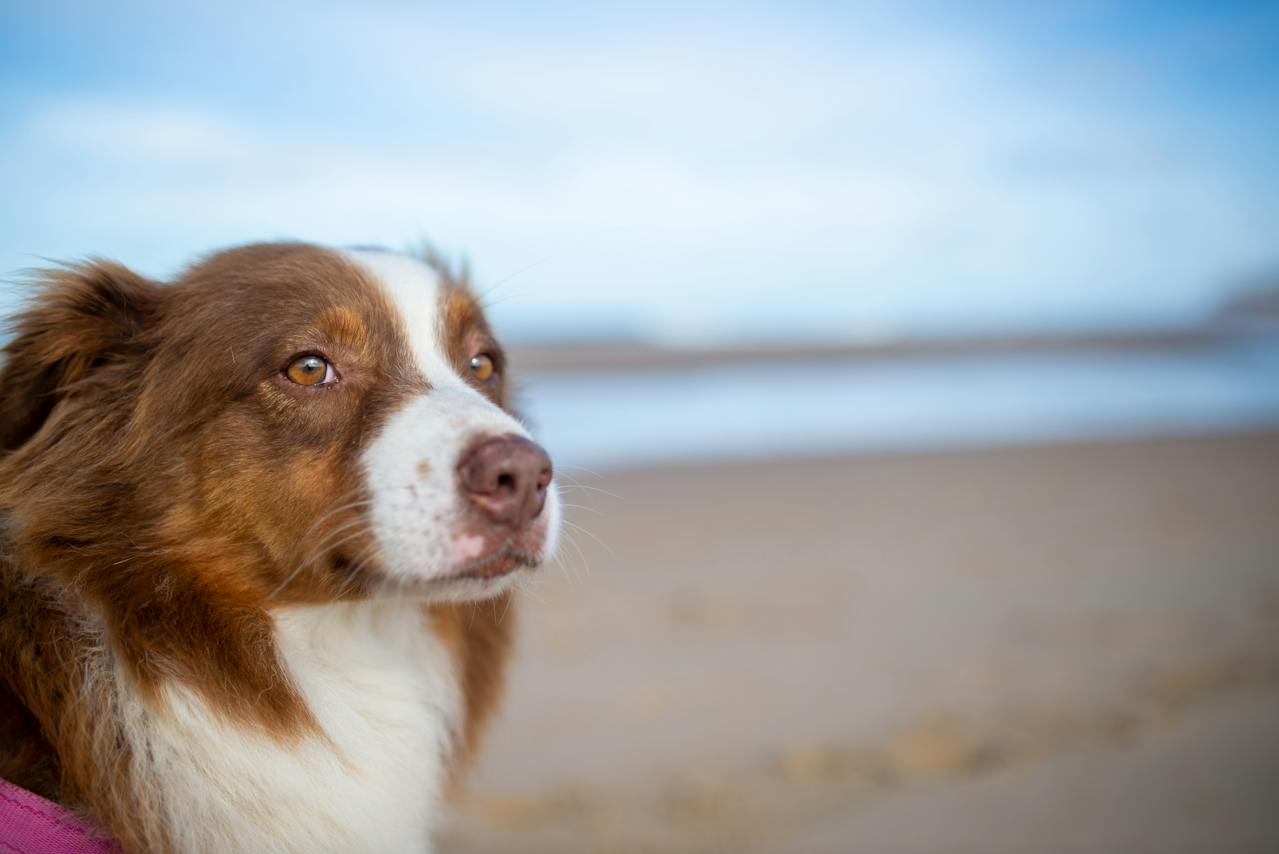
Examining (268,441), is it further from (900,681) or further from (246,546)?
(900,681)

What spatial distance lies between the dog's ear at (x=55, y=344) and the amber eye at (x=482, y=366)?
38.6 inches

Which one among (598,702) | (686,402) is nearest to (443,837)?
(598,702)

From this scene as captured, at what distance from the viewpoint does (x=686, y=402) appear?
16281 mm

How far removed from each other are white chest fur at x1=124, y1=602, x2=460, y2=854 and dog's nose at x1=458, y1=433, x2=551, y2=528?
607 mm

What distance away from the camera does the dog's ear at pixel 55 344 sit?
9.43 feet

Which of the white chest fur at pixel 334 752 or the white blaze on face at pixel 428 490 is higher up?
the white blaze on face at pixel 428 490

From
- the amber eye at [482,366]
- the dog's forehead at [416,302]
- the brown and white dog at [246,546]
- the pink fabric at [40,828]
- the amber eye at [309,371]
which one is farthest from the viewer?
the amber eye at [482,366]

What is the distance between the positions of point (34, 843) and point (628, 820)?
2.34 meters

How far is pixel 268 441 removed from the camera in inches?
109

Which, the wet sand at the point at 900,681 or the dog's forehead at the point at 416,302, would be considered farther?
the wet sand at the point at 900,681

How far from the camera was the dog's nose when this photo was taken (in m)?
2.53

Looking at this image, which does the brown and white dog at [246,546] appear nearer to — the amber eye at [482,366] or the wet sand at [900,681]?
the amber eye at [482,366]

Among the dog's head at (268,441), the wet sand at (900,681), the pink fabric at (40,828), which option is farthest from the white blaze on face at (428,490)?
the wet sand at (900,681)

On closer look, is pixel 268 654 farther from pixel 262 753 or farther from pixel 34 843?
pixel 34 843
